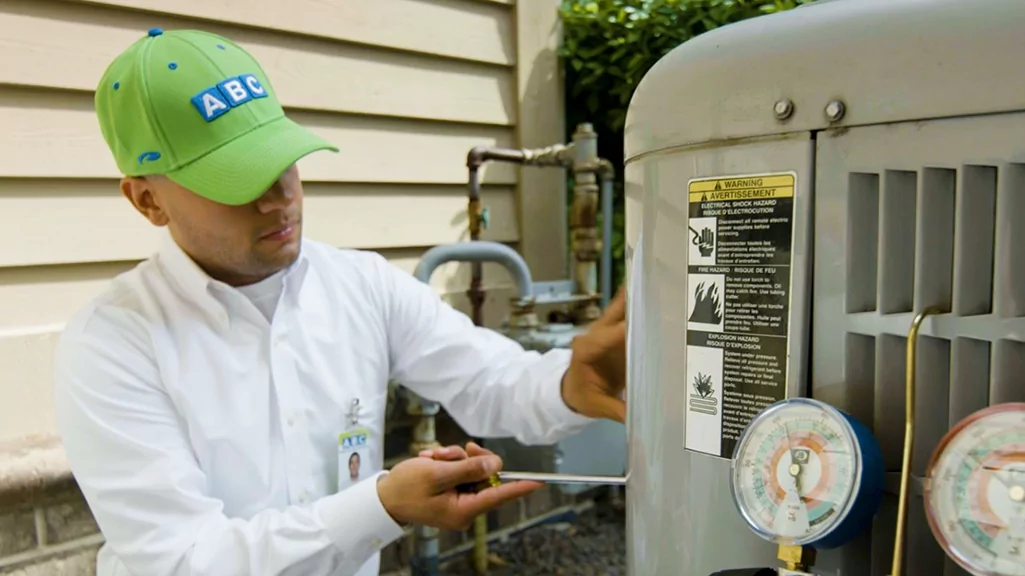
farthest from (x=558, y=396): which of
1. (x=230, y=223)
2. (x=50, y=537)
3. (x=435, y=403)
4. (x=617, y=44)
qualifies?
(x=617, y=44)

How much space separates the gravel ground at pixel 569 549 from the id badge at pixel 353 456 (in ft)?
1.98

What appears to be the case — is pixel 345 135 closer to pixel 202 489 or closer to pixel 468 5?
pixel 468 5

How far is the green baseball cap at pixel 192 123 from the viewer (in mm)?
988

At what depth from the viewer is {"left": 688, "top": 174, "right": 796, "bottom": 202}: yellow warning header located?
0.55 meters

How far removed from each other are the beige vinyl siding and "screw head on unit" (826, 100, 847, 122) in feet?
3.95

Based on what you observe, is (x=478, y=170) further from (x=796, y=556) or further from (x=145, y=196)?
(x=796, y=556)

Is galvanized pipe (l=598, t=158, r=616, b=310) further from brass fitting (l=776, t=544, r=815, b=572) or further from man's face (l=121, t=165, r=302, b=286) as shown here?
brass fitting (l=776, t=544, r=815, b=572)

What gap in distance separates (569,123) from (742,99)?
153 cm

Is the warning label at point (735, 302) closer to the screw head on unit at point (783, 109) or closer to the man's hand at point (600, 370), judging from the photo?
the screw head on unit at point (783, 109)

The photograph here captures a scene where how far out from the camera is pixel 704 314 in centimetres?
59

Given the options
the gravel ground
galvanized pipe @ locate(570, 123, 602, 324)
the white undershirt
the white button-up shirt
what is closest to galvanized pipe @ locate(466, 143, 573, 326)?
galvanized pipe @ locate(570, 123, 602, 324)

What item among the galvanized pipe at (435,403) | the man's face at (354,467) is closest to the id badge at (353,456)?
the man's face at (354,467)

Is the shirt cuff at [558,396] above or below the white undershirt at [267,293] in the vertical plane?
below

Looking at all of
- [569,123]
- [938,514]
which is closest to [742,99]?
[938,514]
